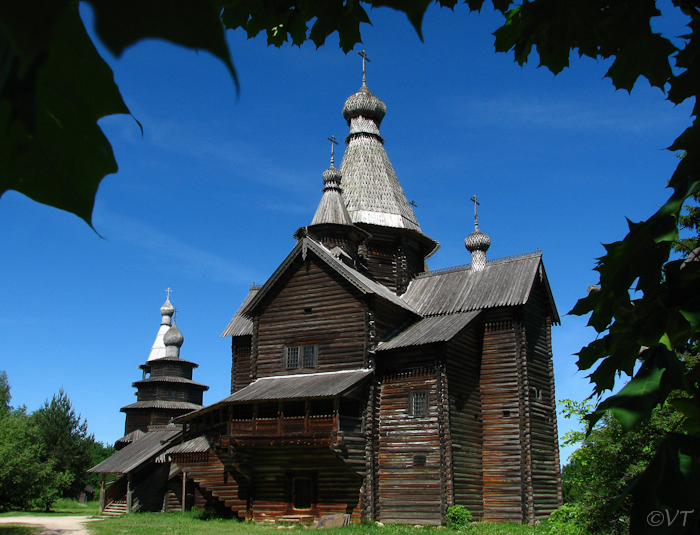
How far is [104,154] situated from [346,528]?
20.4 m

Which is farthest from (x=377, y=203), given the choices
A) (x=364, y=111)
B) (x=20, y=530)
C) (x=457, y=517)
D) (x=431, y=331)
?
(x=20, y=530)

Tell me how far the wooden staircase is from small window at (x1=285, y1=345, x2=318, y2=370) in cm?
1547

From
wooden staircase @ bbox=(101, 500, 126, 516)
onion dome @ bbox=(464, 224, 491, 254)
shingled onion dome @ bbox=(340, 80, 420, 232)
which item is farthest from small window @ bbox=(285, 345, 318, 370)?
wooden staircase @ bbox=(101, 500, 126, 516)

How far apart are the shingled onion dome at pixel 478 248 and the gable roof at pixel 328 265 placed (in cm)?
394

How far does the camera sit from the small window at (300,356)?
919 inches

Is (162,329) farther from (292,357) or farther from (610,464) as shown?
(610,464)

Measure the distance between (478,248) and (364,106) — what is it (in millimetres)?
11026

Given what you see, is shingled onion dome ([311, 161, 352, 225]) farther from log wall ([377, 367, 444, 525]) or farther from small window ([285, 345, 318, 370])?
log wall ([377, 367, 444, 525])

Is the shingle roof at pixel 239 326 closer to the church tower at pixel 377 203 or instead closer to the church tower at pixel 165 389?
the church tower at pixel 377 203

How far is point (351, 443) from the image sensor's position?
20.7 meters

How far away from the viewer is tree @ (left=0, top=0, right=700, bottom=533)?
2.25 feet

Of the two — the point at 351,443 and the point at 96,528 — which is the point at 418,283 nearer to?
the point at 351,443

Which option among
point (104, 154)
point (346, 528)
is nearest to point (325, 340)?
point (346, 528)

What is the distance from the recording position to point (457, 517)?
19969 millimetres
